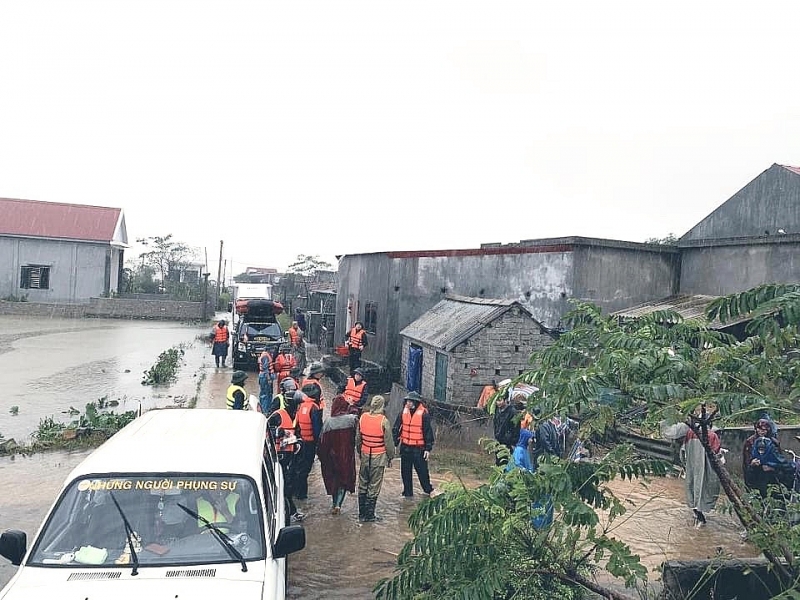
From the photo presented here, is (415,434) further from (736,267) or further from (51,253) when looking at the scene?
(51,253)

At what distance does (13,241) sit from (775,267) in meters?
42.7

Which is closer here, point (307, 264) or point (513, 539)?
point (513, 539)

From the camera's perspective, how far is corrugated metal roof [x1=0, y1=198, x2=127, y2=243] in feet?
141

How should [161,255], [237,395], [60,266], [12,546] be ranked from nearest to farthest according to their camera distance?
[12,546], [237,395], [60,266], [161,255]

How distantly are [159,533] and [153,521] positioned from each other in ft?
0.34

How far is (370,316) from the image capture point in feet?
77.2

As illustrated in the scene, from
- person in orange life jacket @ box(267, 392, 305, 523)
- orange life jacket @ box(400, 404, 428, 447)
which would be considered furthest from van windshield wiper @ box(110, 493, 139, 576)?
orange life jacket @ box(400, 404, 428, 447)

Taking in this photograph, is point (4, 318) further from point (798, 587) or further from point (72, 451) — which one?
point (798, 587)

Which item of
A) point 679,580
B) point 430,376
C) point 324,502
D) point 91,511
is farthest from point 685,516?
point 91,511

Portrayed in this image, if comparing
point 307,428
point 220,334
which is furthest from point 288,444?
point 220,334

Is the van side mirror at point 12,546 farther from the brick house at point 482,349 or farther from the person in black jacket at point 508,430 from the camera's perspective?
the brick house at point 482,349

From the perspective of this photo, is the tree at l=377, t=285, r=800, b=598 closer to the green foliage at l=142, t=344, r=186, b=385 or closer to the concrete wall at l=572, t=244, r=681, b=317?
the concrete wall at l=572, t=244, r=681, b=317

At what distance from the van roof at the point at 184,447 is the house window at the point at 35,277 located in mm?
41816

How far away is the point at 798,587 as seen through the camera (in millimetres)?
3951
